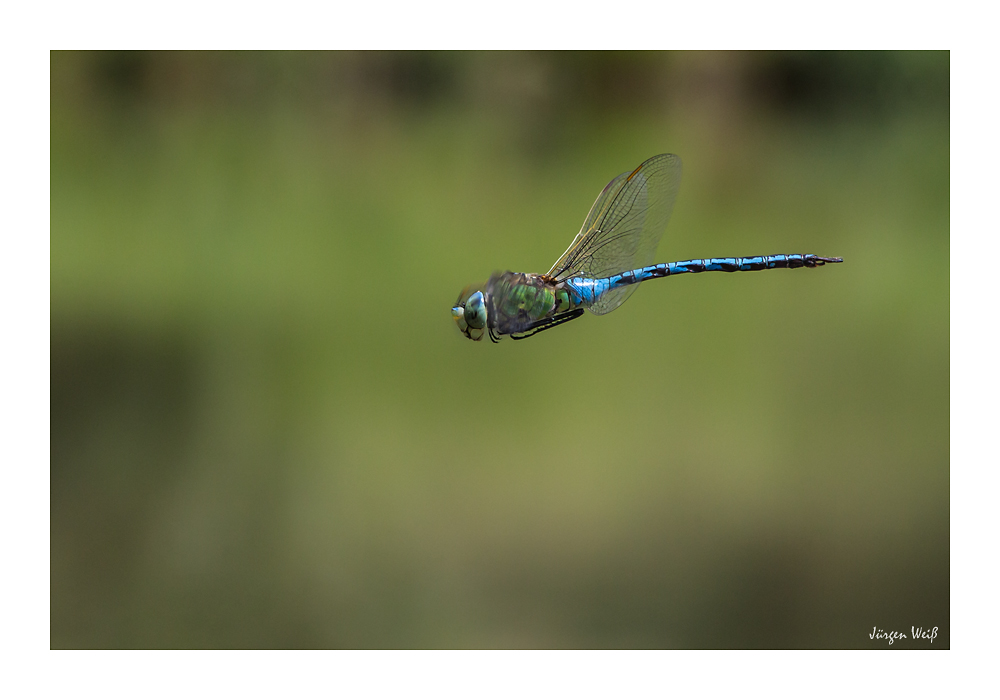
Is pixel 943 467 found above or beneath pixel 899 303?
beneath

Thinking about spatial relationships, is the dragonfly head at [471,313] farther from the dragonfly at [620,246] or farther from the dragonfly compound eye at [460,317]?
the dragonfly at [620,246]

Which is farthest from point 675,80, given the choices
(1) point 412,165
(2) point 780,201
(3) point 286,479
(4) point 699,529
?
(3) point 286,479

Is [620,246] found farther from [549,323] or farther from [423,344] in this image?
[423,344]

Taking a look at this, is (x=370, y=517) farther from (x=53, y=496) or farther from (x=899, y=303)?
(x=899, y=303)

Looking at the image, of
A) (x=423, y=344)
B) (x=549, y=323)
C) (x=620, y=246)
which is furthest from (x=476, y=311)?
(x=423, y=344)

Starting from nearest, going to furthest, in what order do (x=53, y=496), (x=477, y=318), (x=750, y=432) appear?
(x=477, y=318)
(x=53, y=496)
(x=750, y=432)
